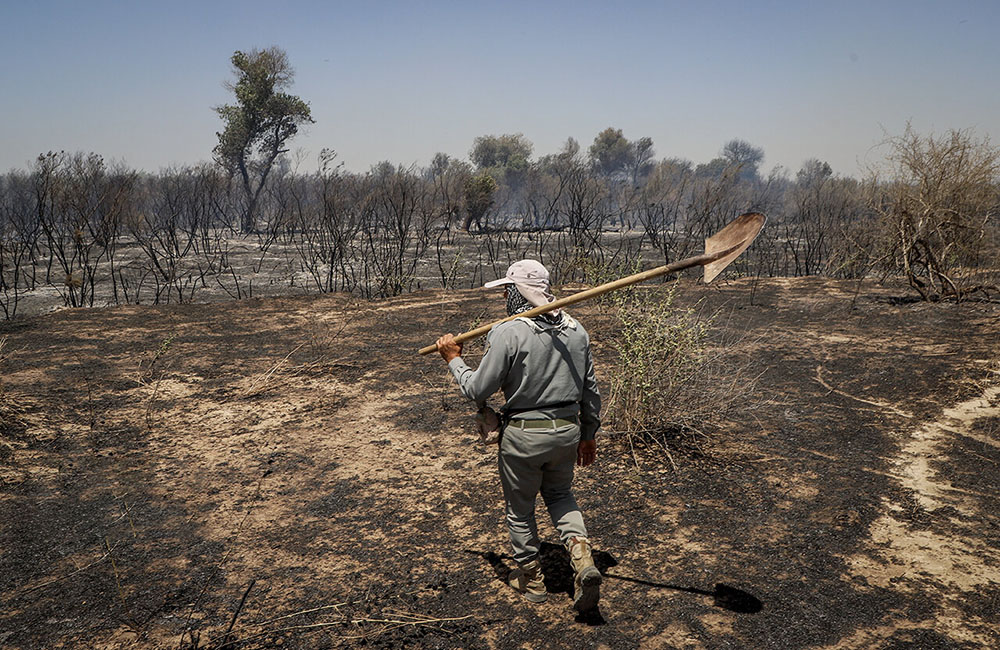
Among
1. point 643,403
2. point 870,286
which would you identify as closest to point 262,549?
point 643,403

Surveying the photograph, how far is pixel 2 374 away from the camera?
5.93m

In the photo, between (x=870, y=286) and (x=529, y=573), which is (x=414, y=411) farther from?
(x=870, y=286)

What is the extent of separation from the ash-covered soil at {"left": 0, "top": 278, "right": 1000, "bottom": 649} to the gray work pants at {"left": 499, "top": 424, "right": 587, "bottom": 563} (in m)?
0.37

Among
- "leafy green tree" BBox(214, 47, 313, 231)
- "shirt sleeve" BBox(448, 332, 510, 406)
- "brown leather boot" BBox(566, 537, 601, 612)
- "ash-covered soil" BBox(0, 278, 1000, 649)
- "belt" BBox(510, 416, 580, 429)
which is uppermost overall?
"leafy green tree" BBox(214, 47, 313, 231)

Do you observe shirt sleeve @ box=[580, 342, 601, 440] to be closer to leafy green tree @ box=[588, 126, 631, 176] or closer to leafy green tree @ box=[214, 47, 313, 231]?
leafy green tree @ box=[214, 47, 313, 231]

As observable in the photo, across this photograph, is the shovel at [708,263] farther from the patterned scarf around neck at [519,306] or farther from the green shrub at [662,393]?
the green shrub at [662,393]

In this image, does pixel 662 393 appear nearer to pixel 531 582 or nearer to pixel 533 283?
pixel 531 582

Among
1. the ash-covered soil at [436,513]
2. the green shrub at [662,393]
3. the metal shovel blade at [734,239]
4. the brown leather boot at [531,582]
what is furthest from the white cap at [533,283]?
the green shrub at [662,393]

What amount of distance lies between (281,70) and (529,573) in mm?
32660

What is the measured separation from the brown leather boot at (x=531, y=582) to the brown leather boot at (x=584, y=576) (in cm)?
23

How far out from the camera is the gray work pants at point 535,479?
238cm

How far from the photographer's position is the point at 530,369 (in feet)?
7.79

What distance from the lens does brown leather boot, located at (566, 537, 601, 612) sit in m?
2.29

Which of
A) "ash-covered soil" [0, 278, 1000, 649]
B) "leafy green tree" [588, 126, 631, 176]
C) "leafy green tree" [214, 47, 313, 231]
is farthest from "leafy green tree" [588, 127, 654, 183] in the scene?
"ash-covered soil" [0, 278, 1000, 649]
